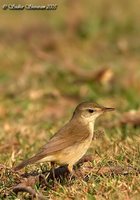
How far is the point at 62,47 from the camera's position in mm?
15961

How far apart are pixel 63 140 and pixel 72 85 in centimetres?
570

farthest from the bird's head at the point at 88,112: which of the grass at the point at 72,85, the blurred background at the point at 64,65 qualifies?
the blurred background at the point at 64,65

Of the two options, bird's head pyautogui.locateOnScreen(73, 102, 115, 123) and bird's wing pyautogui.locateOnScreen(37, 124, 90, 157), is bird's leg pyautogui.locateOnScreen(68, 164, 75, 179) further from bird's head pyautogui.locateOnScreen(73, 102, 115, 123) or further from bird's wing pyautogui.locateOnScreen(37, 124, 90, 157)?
bird's head pyautogui.locateOnScreen(73, 102, 115, 123)

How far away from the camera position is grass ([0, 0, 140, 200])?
6.95 metres

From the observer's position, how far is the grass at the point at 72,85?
6.95 metres

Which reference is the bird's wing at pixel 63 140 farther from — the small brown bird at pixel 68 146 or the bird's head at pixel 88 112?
the bird's head at pixel 88 112

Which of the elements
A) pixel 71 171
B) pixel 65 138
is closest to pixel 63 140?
pixel 65 138

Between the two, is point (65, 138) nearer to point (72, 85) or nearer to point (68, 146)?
point (68, 146)

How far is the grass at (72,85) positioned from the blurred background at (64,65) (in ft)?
0.04

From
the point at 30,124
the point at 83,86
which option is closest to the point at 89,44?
the point at 83,86

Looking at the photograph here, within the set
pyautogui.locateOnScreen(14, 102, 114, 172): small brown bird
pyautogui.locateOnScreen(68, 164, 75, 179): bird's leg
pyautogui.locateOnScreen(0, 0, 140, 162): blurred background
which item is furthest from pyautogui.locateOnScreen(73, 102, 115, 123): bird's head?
pyautogui.locateOnScreen(0, 0, 140, 162): blurred background

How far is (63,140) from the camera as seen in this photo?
733cm

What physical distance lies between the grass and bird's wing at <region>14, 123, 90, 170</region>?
0.26m

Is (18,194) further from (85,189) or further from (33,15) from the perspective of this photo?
(33,15)
